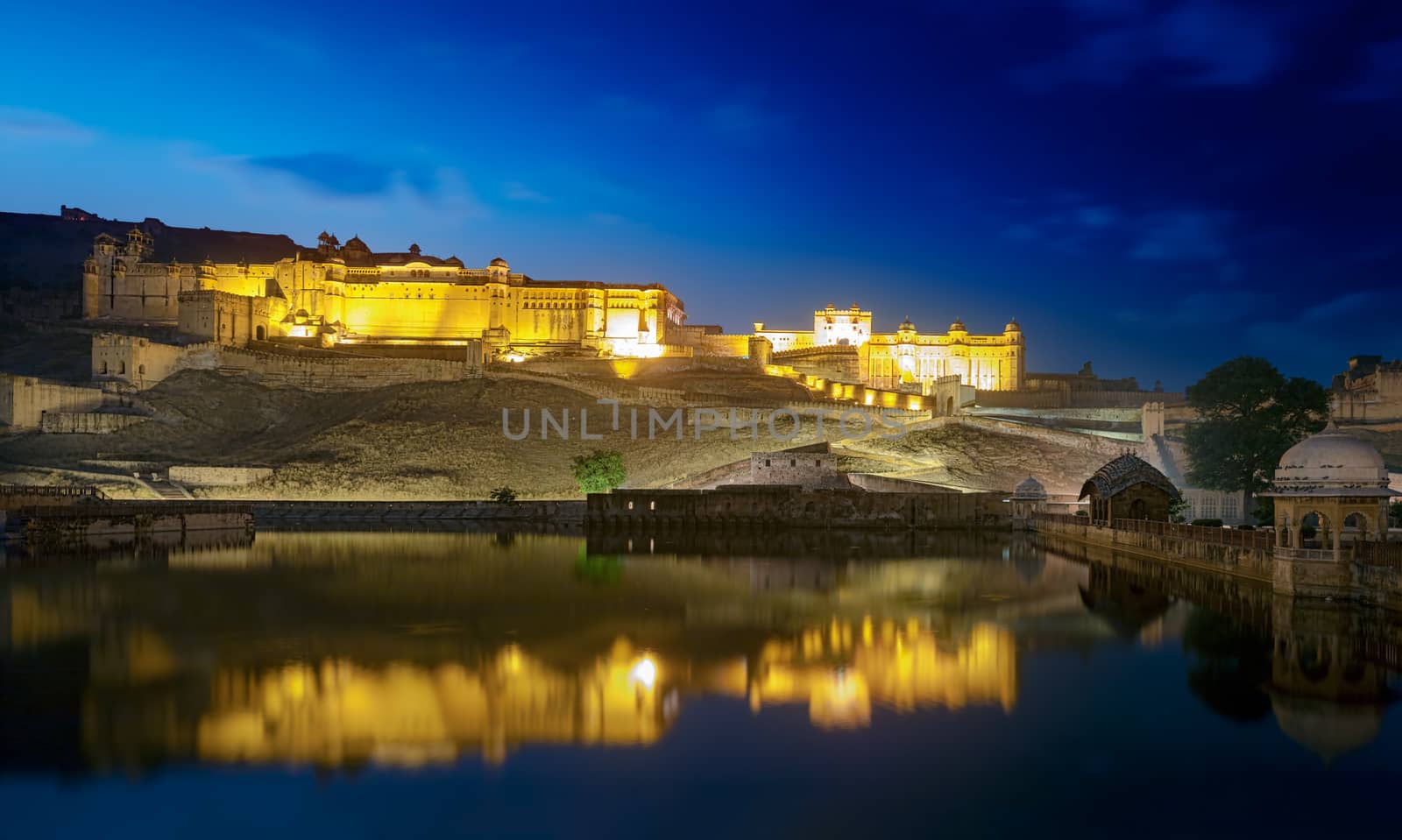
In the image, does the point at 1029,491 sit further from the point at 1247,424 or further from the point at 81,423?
the point at 81,423

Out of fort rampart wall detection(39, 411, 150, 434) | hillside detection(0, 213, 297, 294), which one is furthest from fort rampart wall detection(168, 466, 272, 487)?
hillside detection(0, 213, 297, 294)

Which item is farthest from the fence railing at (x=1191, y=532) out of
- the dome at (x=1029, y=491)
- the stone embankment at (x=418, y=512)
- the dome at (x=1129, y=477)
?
the stone embankment at (x=418, y=512)

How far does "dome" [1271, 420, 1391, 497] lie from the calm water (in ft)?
6.82

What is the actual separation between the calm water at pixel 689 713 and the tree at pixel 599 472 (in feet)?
70.6

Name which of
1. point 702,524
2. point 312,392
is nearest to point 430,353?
point 312,392

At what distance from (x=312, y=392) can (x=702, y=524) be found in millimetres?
31224

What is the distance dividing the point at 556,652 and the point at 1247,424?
3147 centimetres

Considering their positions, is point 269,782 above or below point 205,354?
below

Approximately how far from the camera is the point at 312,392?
188ft

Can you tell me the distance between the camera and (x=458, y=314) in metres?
76.9

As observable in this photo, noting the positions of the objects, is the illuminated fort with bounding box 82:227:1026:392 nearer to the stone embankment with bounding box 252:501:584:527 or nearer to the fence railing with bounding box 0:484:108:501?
the stone embankment with bounding box 252:501:584:527

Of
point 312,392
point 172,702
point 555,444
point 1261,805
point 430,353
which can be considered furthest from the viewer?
point 430,353

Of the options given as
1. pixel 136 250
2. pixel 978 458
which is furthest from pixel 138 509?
pixel 136 250

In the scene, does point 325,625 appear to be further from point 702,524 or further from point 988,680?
point 702,524
